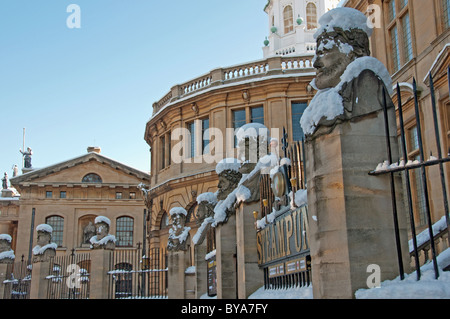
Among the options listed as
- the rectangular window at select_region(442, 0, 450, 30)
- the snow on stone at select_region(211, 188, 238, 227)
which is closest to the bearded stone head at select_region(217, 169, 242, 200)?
the snow on stone at select_region(211, 188, 238, 227)

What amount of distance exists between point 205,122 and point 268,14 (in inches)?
1117

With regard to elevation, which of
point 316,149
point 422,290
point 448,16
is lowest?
point 422,290

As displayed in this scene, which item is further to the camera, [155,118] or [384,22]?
[155,118]

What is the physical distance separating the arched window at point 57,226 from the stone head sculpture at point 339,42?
50335mm

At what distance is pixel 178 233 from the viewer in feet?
48.0

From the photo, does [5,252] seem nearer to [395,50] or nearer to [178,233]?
[178,233]

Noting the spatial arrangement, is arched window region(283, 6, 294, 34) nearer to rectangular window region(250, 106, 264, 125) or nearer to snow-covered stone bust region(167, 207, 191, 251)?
rectangular window region(250, 106, 264, 125)

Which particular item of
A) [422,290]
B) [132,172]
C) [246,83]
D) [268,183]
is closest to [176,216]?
[268,183]

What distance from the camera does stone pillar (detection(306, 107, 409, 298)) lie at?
518cm

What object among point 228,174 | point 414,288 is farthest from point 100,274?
point 414,288

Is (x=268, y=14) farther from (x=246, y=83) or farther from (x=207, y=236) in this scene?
(x=207, y=236)

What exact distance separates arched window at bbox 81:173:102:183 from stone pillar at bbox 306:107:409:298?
51.3 m

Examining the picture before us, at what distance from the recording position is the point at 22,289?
24688mm

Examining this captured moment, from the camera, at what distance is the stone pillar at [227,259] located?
1038 centimetres
